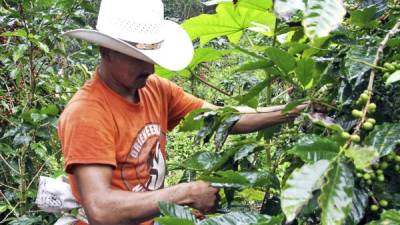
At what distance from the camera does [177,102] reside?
2.05m

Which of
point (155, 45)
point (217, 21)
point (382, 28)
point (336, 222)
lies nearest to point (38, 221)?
point (155, 45)

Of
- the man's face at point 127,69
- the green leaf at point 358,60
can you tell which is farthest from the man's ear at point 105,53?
the green leaf at point 358,60

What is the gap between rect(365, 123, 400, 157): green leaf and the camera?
80 centimetres

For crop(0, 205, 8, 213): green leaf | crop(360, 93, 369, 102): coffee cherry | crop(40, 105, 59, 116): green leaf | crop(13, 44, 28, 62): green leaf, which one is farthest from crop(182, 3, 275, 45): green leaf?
crop(0, 205, 8, 213): green leaf

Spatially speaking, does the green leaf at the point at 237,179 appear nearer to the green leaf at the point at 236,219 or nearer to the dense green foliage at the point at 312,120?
the dense green foliage at the point at 312,120

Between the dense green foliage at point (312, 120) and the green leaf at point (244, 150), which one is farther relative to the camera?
the green leaf at point (244, 150)

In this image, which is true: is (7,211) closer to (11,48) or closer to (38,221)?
(38,221)

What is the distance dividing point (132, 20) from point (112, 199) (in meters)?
0.55

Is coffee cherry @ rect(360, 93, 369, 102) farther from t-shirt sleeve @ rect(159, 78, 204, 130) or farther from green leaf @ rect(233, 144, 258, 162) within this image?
t-shirt sleeve @ rect(159, 78, 204, 130)

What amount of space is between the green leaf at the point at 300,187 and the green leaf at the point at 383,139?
0.10 metres

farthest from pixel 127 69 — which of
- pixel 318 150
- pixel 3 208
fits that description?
pixel 3 208

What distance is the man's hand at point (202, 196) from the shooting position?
1385 mm

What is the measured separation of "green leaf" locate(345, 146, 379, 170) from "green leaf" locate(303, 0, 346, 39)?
0.56 ft

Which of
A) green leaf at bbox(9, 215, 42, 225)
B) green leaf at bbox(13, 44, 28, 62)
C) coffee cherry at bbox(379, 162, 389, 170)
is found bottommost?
green leaf at bbox(9, 215, 42, 225)
